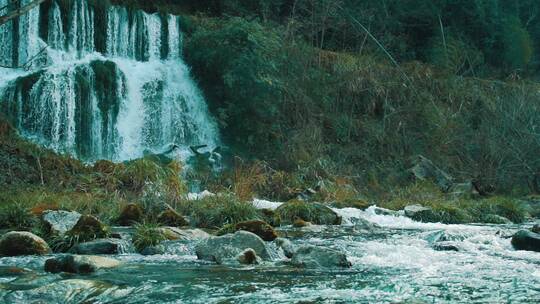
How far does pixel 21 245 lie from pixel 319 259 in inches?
120

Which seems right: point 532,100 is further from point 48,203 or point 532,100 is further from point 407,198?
point 48,203

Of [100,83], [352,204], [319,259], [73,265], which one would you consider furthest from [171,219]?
[100,83]

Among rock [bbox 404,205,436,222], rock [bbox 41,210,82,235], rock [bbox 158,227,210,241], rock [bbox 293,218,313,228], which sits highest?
rock [bbox 41,210,82,235]

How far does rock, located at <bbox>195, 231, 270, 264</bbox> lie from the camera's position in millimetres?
7113

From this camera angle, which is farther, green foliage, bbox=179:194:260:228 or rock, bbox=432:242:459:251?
green foliage, bbox=179:194:260:228

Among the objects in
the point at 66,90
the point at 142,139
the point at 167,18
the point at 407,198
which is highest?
the point at 167,18

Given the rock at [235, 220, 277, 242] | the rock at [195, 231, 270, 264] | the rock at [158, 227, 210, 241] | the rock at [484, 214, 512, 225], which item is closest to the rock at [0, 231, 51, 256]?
the rock at [158, 227, 210, 241]

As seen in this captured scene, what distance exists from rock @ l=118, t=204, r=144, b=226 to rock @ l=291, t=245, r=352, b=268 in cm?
372

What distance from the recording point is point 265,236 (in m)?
8.52

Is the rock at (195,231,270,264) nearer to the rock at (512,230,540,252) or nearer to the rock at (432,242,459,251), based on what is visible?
the rock at (432,242,459,251)

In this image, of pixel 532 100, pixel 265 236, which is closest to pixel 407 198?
pixel 532 100

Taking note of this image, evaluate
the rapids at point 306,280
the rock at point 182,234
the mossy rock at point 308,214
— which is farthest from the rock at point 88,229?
the mossy rock at point 308,214

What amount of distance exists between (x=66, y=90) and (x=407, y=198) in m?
8.40

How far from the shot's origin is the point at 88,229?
8.09m
